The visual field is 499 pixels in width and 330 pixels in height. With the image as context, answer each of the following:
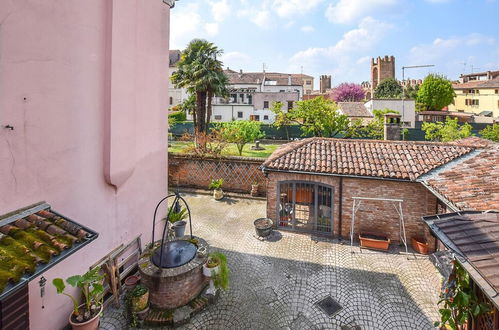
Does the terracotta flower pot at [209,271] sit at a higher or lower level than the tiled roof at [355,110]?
lower

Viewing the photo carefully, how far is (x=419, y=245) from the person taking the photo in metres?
10.9

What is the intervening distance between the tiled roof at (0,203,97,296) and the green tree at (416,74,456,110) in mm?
61919

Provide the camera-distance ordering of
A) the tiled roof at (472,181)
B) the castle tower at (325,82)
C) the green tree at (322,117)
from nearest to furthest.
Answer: the tiled roof at (472,181) < the green tree at (322,117) < the castle tower at (325,82)

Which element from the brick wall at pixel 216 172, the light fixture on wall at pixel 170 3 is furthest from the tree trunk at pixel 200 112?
the light fixture on wall at pixel 170 3

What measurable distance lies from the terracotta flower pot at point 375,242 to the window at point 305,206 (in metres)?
1.50

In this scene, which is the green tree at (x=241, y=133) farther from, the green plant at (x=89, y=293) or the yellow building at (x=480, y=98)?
the yellow building at (x=480, y=98)

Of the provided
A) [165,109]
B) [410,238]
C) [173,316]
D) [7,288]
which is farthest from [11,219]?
[410,238]

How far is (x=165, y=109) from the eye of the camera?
34.4 feet

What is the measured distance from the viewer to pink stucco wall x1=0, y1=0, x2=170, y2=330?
215 inches

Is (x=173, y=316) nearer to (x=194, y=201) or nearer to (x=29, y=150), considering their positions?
(x=29, y=150)

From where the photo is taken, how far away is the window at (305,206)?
1232 centimetres

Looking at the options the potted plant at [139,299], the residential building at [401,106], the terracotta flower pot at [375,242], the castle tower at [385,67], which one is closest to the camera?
the potted plant at [139,299]

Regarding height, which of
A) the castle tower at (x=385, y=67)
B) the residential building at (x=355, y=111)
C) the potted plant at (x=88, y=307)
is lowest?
the potted plant at (x=88, y=307)

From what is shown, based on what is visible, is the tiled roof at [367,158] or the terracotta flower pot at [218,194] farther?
the terracotta flower pot at [218,194]
